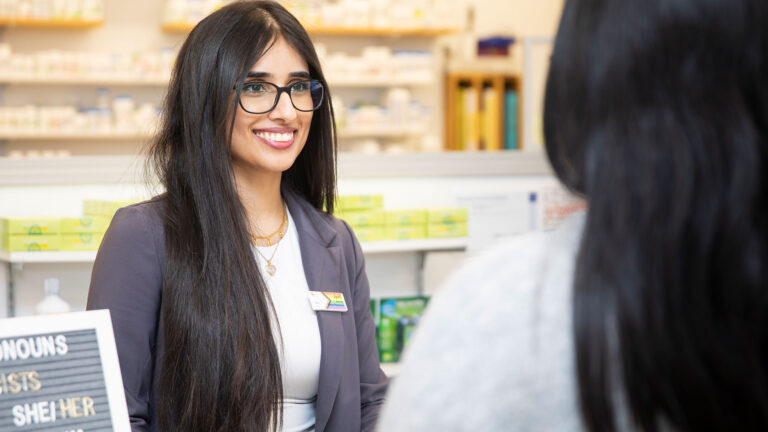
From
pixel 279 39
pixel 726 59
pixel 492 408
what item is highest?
pixel 279 39

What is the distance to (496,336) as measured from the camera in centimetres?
63

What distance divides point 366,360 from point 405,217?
113 cm

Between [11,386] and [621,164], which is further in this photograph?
[11,386]

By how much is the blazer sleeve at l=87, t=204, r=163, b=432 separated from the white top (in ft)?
0.84

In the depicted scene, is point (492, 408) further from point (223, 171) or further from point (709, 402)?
point (223, 171)

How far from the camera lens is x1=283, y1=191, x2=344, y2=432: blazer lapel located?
72.6 inches

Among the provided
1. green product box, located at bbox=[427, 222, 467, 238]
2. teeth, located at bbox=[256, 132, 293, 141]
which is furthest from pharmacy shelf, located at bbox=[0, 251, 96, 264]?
green product box, located at bbox=[427, 222, 467, 238]

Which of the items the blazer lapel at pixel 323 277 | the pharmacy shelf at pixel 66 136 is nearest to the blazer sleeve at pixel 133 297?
the blazer lapel at pixel 323 277

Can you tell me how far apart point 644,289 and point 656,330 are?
29 mm

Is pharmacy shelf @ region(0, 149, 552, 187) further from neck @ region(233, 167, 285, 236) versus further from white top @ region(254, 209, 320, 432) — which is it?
white top @ region(254, 209, 320, 432)

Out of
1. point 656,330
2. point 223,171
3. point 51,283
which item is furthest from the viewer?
point 51,283

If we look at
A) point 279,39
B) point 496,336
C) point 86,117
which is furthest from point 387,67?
point 496,336

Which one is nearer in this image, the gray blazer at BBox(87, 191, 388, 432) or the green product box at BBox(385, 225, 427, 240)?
the gray blazer at BBox(87, 191, 388, 432)

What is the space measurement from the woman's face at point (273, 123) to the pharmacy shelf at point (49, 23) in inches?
200
